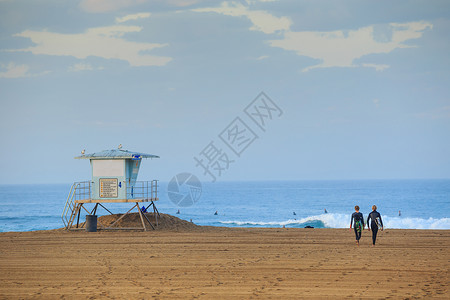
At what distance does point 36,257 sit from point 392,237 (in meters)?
15.3

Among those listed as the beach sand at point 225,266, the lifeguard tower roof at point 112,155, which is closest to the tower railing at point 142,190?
the lifeguard tower roof at point 112,155

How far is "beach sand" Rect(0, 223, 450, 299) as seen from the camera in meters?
13.6

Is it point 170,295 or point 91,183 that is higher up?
point 91,183

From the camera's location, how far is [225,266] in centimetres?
1738

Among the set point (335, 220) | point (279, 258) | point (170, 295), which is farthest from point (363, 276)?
point (335, 220)

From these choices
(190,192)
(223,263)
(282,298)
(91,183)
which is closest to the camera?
(282,298)

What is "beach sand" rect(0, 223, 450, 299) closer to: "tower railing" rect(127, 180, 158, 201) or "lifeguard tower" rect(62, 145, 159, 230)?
"lifeguard tower" rect(62, 145, 159, 230)

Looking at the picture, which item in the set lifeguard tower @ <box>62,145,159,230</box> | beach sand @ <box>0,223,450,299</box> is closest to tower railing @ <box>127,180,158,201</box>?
lifeguard tower @ <box>62,145,159,230</box>

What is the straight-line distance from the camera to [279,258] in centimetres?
1895

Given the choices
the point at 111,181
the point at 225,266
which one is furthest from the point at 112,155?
the point at 225,266

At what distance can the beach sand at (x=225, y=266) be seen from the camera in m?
13.6

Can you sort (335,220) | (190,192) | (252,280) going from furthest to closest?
(190,192), (335,220), (252,280)

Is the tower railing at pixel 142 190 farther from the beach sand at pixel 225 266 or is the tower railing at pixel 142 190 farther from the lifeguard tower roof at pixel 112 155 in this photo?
the beach sand at pixel 225 266

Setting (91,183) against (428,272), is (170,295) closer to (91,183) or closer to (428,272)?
(428,272)
